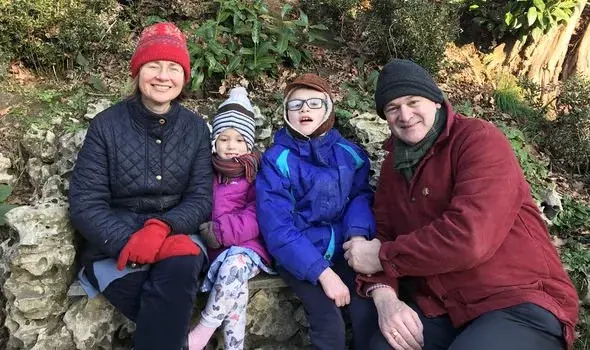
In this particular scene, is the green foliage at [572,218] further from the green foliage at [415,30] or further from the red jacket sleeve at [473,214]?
the red jacket sleeve at [473,214]

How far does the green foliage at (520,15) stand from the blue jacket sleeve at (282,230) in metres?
4.28

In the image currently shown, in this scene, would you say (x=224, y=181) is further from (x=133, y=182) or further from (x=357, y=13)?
(x=357, y=13)

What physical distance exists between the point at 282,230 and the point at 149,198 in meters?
0.97

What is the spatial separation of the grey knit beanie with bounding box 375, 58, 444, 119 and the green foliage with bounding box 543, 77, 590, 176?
3.29 m

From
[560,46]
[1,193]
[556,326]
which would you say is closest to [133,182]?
[1,193]

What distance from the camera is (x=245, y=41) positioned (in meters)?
5.83

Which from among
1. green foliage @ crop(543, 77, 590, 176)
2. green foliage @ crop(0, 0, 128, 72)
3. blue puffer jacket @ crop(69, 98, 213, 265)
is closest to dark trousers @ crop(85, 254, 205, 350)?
blue puffer jacket @ crop(69, 98, 213, 265)

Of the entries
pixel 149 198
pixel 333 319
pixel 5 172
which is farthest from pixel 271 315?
pixel 5 172

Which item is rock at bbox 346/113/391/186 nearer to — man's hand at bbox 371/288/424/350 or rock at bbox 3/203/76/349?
man's hand at bbox 371/288/424/350

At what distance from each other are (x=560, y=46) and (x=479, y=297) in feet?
16.5

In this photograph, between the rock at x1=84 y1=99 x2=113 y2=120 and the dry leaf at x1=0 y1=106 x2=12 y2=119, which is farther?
the dry leaf at x1=0 y1=106 x2=12 y2=119

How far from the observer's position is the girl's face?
379cm

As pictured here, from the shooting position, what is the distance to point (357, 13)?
6.63 meters

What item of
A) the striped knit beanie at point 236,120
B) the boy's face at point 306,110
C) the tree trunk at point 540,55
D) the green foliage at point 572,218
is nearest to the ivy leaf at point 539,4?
the tree trunk at point 540,55
